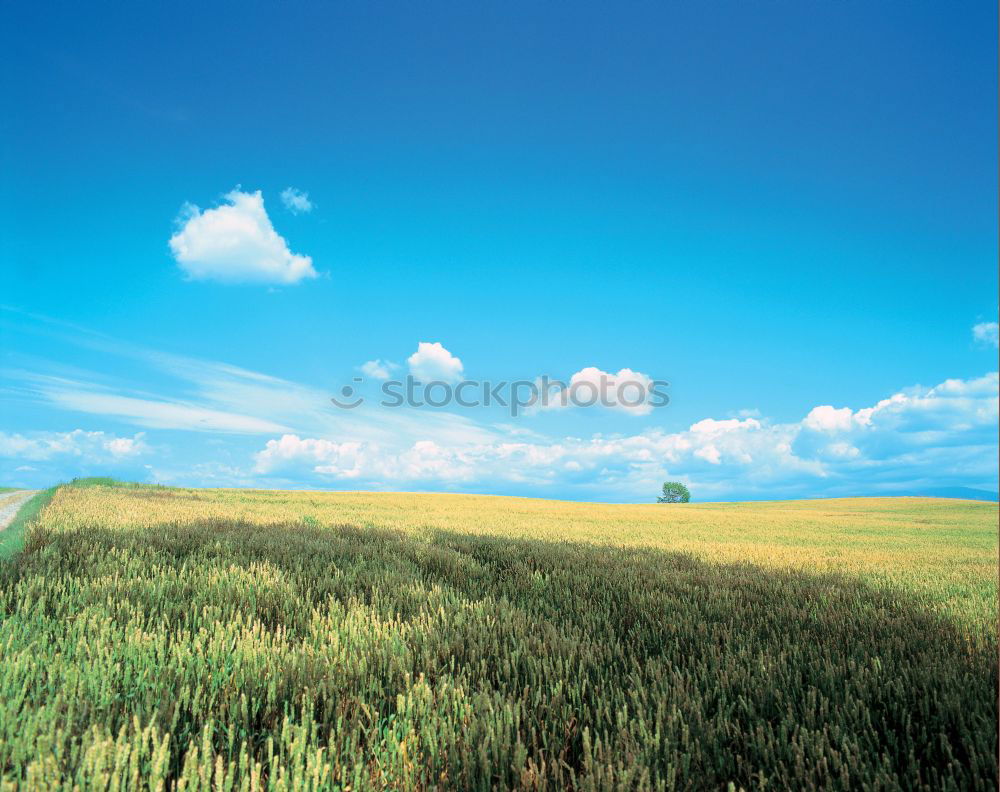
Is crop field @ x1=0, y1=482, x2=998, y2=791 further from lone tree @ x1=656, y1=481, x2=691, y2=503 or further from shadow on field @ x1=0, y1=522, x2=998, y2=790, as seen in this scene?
lone tree @ x1=656, y1=481, x2=691, y2=503

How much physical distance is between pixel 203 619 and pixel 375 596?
1460 millimetres

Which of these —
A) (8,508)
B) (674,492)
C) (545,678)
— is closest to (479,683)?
(545,678)

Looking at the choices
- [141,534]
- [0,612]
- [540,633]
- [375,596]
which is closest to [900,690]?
[540,633]

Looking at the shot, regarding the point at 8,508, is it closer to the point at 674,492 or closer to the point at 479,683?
the point at 479,683

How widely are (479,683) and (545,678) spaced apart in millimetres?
481

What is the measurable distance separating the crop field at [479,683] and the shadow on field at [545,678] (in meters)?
0.02

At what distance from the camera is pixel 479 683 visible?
316cm

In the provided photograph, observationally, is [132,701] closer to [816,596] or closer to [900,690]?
[900,690]

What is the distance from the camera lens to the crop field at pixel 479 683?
7.79ft

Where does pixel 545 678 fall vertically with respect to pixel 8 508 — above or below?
below

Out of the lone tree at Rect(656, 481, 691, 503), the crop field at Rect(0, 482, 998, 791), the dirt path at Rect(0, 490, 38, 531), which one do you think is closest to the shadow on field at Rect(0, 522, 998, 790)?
the crop field at Rect(0, 482, 998, 791)

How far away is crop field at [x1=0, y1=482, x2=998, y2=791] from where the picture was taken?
2375 millimetres

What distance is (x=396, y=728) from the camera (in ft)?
8.75

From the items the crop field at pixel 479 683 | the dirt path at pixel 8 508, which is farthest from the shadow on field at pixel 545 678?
the dirt path at pixel 8 508
